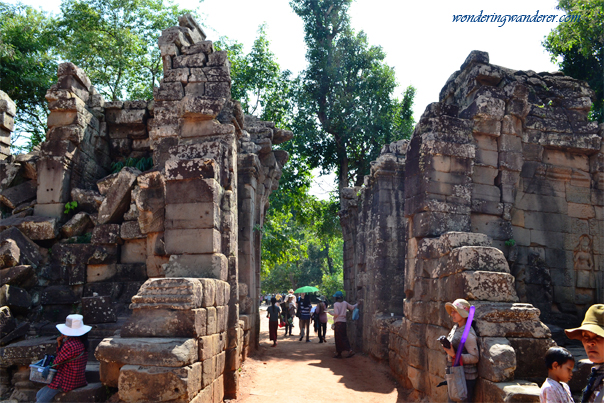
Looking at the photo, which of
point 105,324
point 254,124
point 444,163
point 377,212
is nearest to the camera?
point 444,163

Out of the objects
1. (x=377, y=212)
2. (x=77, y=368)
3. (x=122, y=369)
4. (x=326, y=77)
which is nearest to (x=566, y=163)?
(x=377, y=212)

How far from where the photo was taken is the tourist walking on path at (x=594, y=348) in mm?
3250

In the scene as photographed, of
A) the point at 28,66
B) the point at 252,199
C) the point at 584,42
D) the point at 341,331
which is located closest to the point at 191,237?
the point at 252,199

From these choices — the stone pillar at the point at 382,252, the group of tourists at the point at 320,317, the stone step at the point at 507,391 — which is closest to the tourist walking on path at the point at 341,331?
the group of tourists at the point at 320,317

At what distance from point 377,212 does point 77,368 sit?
8.29 meters

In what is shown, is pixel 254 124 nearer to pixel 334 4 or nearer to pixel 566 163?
pixel 566 163

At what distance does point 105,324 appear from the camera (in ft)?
27.0

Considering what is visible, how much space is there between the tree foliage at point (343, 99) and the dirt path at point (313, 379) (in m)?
13.3

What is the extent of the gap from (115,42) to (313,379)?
17298 mm

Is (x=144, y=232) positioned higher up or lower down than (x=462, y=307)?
higher up

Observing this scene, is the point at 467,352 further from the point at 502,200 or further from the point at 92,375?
the point at 92,375

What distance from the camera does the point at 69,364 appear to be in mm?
5879

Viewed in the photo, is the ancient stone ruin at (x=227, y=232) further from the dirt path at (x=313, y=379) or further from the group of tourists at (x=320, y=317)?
the group of tourists at (x=320, y=317)

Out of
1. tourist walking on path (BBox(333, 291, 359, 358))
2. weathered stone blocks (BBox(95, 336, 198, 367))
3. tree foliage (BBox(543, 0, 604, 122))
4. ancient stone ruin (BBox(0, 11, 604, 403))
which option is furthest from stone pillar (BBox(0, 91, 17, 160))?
tree foliage (BBox(543, 0, 604, 122))
